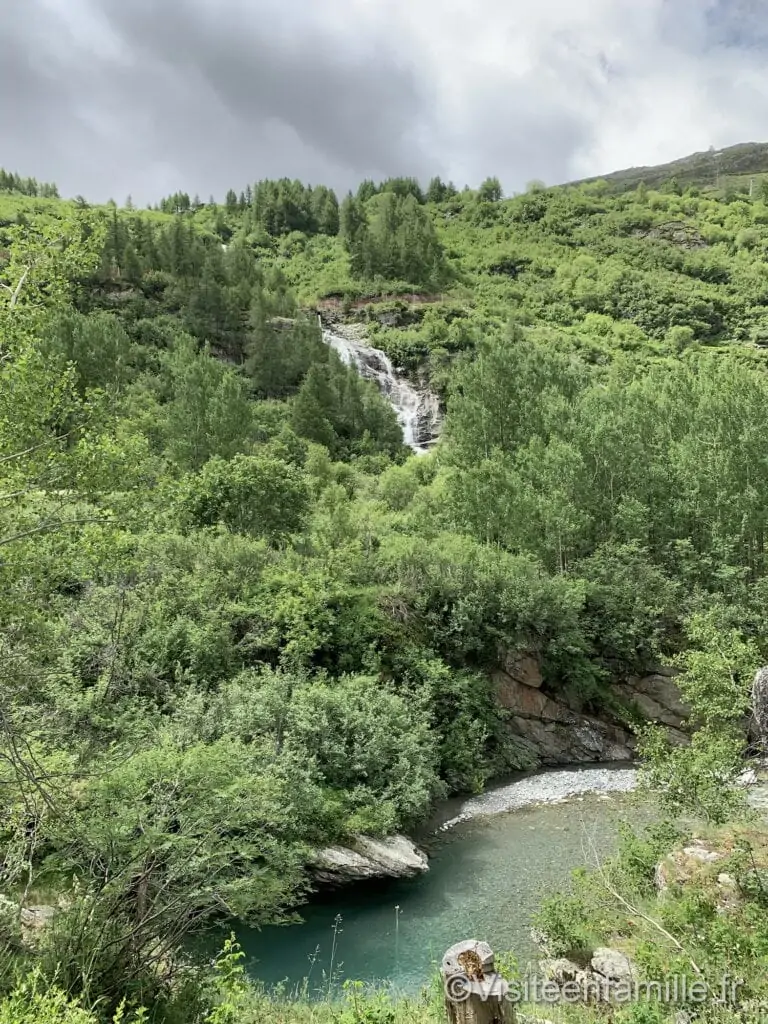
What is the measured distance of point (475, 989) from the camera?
14.1 ft

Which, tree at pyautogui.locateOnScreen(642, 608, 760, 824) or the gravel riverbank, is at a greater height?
tree at pyautogui.locateOnScreen(642, 608, 760, 824)

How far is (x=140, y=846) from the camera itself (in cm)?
715

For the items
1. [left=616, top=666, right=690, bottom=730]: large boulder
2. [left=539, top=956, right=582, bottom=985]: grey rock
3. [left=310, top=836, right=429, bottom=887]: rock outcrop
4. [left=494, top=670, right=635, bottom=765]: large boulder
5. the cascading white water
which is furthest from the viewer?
the cascading white water

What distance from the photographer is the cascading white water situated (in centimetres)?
5050

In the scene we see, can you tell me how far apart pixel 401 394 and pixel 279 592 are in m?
39.3

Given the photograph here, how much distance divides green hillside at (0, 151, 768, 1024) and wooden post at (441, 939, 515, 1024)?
3.44 ft

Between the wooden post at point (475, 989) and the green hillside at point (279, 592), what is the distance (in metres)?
1.05

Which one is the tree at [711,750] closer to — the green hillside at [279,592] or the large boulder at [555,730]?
the green hillside at [279,592]

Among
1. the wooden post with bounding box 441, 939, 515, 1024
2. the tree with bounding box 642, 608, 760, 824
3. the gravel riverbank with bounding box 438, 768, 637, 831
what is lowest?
the gravel riverbank with bounding box 438, 768, 637, 831

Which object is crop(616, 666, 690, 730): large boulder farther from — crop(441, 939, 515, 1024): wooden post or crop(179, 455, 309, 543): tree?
crop(441, 939, 515, 1024): wooden post

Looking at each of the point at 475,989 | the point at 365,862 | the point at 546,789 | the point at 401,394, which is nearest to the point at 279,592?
the point at 365,862

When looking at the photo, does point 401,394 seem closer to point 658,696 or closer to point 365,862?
point 658,696

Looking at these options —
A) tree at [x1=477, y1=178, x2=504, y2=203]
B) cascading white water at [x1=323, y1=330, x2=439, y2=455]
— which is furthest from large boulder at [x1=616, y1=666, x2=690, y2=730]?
tree at [x1=477, y1=178, x2=504, y2=203]

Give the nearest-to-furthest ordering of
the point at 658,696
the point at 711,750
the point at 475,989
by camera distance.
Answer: the point at 475,989 < the point at 711,750 < the point at 658,696
